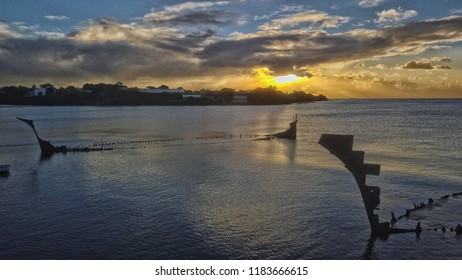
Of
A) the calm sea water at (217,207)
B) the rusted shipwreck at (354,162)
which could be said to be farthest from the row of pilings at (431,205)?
the rusted shipwreck at (354,162)

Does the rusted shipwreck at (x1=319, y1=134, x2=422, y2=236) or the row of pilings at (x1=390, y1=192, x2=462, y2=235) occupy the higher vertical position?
the rusted shipwreck at (x1=319, y1=134, x2=422, y2=236)

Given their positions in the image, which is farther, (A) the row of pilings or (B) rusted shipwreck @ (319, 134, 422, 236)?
(A) the row of pilings

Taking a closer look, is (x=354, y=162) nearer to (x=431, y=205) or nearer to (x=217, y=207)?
(x=217, y=207)

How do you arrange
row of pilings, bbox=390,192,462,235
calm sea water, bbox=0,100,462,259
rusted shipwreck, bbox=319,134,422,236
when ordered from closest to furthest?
rusted shipwreck, bbox=319,134,422,236 → calm sea water, bbox=0,100,462,259 → row of pilings, bbox=390,192,462,235

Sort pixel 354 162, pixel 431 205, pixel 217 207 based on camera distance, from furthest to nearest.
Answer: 1. pixel 431 205
2. pixel 217 207
3. pixel 354 162

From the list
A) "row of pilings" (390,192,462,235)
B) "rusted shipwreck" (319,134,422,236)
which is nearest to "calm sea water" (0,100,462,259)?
"row of pilings" (390,192,462,235)

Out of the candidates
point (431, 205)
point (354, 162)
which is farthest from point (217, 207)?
point (431, 205)

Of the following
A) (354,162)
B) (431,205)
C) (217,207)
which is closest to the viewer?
(354,162)

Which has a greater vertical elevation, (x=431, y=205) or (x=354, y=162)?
(x=354, y=162)

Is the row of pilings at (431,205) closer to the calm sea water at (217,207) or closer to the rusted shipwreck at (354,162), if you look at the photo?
the calm sea water at (217,207)

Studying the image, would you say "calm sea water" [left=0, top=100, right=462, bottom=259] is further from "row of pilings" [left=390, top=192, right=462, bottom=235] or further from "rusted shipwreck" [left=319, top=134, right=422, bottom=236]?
"rusted shipwreck" [left=319, top=134, right=422, bottom=236]

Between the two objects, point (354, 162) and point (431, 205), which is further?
point (431, 205)
